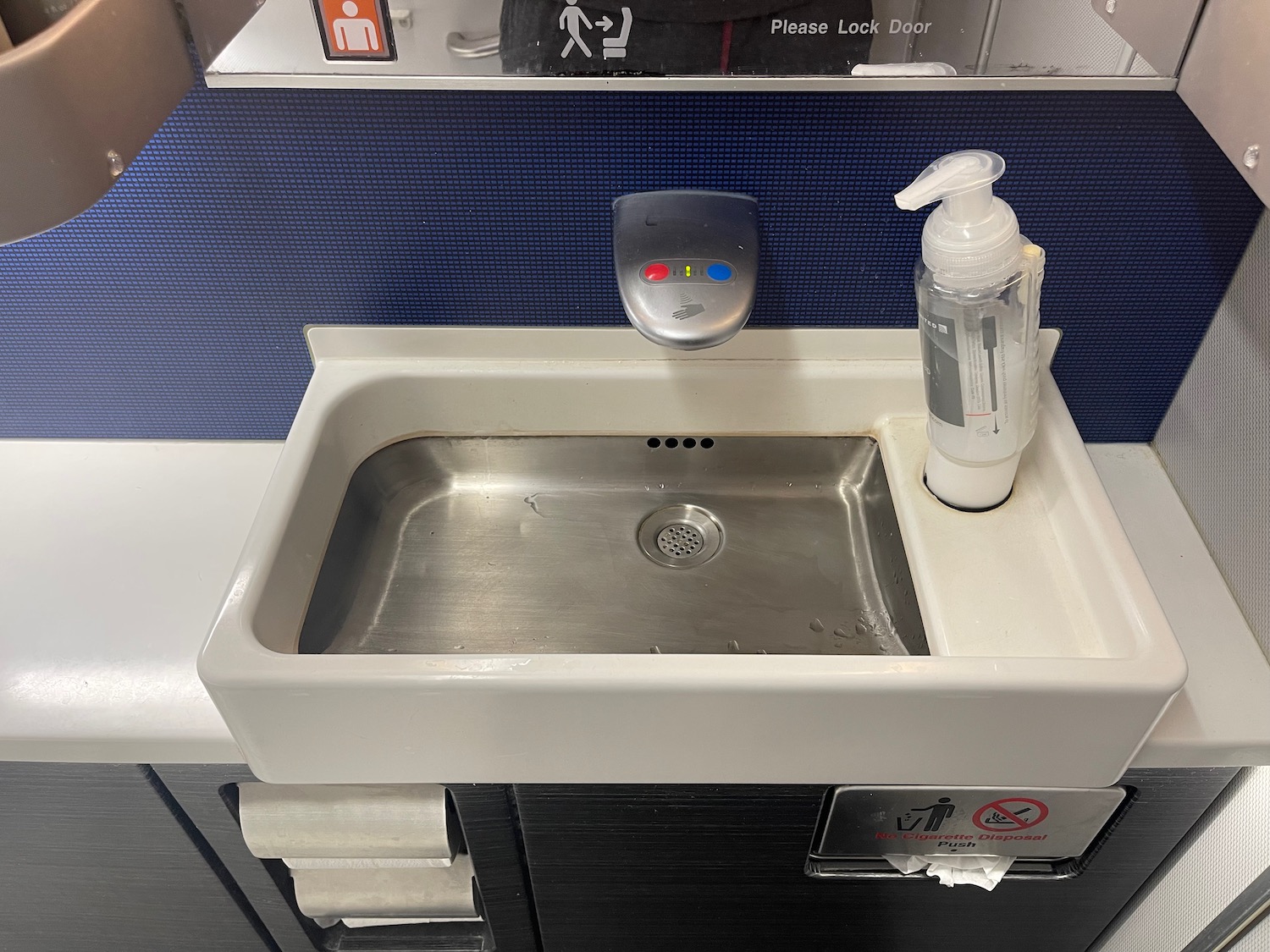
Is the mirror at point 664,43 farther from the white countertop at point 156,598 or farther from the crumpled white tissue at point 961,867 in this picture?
the crumpled white tissue at point 961,867

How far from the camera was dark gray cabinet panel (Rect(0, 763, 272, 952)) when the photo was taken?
77 centimetres

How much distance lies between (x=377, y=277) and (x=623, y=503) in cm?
A: 31

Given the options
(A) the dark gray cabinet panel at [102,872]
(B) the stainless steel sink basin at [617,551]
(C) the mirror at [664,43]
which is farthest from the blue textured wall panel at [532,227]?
(A) the dark gray cabinet panel at [102,872]

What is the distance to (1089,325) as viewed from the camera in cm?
88

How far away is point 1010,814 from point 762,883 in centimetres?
22

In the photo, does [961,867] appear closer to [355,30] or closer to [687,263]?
[687,263]

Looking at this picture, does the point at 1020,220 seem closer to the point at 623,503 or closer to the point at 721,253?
the point at 721,253

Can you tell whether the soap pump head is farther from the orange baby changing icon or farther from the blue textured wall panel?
the orange baby changing icon

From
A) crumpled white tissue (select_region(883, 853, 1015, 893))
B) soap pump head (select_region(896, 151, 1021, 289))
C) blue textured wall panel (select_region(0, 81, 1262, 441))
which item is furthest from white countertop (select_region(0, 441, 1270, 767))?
soap pump head (select_region(896, 151, 1021, 289))

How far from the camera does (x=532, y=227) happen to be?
0.82m

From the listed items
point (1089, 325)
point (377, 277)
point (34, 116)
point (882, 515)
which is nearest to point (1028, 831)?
point (882, 515)

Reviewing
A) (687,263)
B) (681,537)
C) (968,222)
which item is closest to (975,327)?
(968,222)

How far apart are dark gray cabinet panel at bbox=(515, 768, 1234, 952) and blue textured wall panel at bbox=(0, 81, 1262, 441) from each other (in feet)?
1.31

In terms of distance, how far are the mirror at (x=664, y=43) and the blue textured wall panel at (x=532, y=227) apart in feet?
0.10
